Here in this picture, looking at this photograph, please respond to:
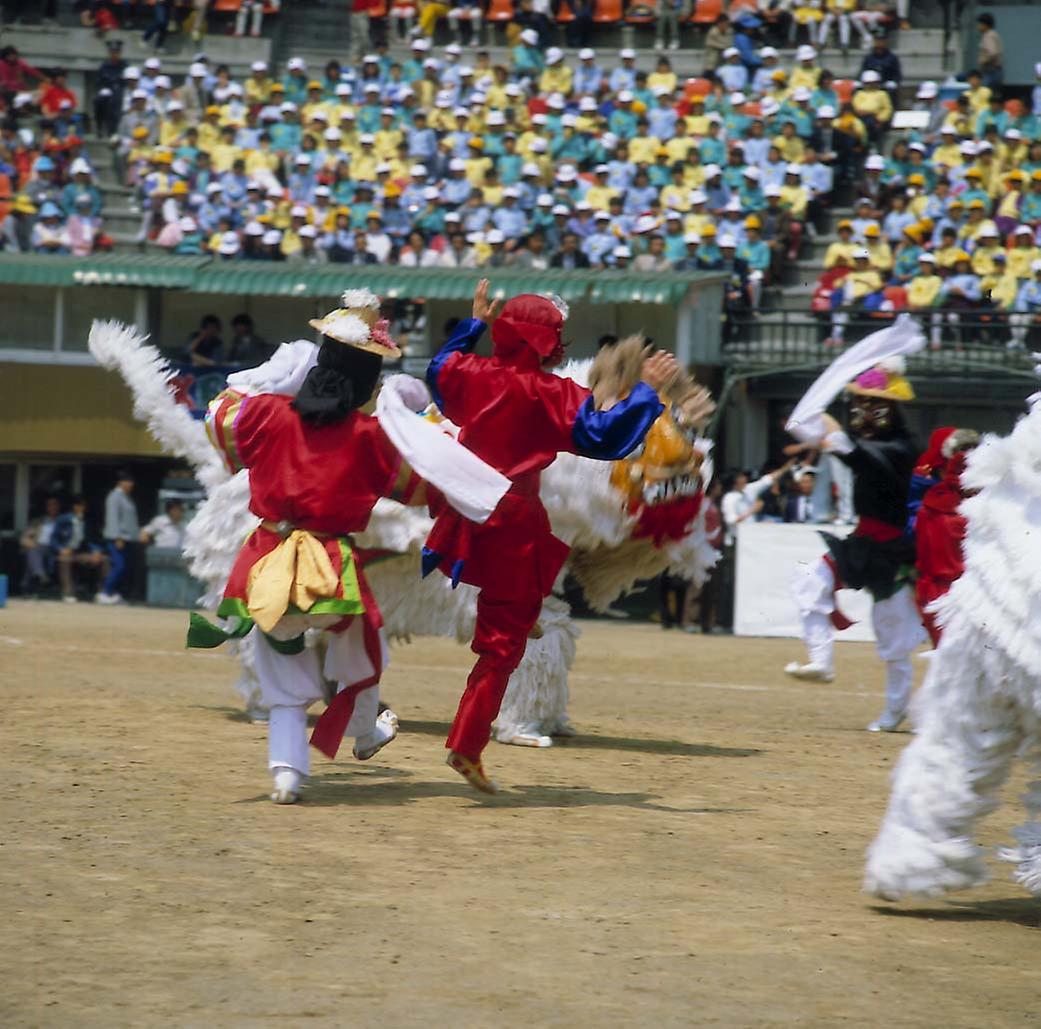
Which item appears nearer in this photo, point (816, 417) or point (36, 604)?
point (816, 417)

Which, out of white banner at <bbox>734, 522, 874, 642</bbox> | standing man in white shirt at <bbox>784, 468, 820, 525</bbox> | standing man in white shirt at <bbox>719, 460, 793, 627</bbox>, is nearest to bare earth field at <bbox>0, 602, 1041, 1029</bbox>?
white banner at <bbox>734, 522, 874, 642</bbox>

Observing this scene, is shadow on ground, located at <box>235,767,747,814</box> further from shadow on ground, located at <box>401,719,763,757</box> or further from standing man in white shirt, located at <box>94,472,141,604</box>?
standing man in white shirt, located at <box>94,472,141,604</box>

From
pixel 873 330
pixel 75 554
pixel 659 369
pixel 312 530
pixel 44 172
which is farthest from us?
pixel 44 172

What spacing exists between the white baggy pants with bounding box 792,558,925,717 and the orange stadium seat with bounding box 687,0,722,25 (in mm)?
15397

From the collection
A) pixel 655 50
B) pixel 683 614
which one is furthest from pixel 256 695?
pixel 655 50

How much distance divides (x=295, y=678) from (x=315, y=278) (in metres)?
14.0

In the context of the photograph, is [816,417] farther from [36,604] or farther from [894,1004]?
[36,604]

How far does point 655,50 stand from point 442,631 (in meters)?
17.0

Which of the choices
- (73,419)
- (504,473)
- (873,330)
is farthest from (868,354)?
(73,419)

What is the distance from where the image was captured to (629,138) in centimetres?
2214

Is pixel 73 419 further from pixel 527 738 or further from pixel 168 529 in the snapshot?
pixel 527 738

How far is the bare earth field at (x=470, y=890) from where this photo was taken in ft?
14.5

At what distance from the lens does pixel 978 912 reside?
18.5 ft

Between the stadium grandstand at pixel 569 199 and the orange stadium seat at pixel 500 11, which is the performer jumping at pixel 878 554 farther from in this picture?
Answer: the orange stadium seat at pixel 500 11
